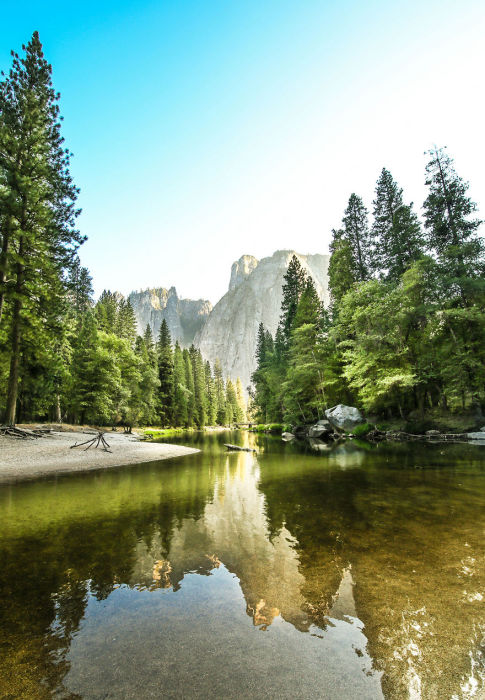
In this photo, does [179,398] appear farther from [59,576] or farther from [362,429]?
[59,576]

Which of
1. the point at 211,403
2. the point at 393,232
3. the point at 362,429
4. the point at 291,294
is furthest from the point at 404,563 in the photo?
the point at 211,403

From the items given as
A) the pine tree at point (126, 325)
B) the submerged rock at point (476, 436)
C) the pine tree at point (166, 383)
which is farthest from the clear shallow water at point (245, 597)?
the pine tree at point (126, 325)

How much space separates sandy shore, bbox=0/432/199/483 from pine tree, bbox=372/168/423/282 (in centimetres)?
2648

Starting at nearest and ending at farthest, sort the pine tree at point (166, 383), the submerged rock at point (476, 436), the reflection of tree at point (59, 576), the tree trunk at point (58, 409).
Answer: the reflection of tree at point (59, 576) < the submerged rock at point (476, 436) < the tree trunk at point (58, 409) < the pine tree at point (166, 383)

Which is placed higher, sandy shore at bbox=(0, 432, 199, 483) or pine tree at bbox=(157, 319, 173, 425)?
pine tree at bbox=(157, 319, 173, 425)

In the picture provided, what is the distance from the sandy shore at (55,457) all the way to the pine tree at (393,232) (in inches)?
1043

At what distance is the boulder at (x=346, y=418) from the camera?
30250 mm

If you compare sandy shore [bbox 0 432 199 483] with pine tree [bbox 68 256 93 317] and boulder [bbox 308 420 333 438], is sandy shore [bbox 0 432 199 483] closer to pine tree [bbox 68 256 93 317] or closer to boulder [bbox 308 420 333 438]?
boulder [bbox 308 420 333 438]

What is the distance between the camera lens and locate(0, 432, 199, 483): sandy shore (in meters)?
12.7

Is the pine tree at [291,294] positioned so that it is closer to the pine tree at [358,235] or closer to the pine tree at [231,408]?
the pine tree at [358,235]

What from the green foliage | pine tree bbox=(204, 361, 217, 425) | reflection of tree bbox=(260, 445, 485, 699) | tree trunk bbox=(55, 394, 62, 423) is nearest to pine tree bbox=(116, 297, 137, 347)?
tree trunk bbox=(55, 394, 62, 423)

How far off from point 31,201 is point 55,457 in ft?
45.8

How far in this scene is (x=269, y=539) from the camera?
19.3 feet

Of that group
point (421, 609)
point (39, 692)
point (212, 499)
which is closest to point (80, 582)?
point (39, 692)
